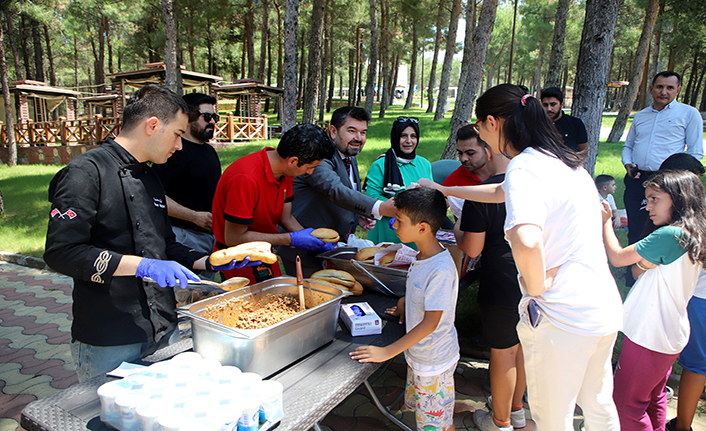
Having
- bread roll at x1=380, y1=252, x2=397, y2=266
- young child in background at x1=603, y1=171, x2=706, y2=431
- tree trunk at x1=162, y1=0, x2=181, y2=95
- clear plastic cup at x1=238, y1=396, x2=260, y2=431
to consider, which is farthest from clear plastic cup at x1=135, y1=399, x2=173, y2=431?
tree trunk at x1=162, y1=0, x2=181, y2=95

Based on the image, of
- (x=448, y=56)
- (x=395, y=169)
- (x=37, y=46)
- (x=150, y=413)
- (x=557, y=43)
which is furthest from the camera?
(x=37, y=46)

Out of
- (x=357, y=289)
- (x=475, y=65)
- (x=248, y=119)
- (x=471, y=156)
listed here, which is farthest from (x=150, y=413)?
(x=248, y=119)

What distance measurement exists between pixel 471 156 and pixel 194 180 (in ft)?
7.74

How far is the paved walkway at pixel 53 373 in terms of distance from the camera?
2.72 meters

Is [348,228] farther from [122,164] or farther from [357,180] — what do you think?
[122,164]

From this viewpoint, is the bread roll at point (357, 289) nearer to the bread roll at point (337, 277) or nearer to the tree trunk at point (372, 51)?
the bread roll at point (337, 277)

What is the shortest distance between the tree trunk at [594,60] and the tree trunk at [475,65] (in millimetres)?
3794

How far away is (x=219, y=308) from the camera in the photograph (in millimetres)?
1838

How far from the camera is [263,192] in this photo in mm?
2697

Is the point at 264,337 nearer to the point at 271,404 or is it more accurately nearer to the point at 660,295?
the point at 271,404

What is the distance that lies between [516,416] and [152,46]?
1144 inches

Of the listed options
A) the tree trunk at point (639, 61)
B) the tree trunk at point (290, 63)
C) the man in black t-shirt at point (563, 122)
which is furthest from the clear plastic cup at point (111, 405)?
the tree trunk at point (639, 61)

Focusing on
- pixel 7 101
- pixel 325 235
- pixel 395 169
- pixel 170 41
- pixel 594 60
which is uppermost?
pixel 170 41

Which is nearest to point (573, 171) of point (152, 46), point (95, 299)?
point (95, 299)
